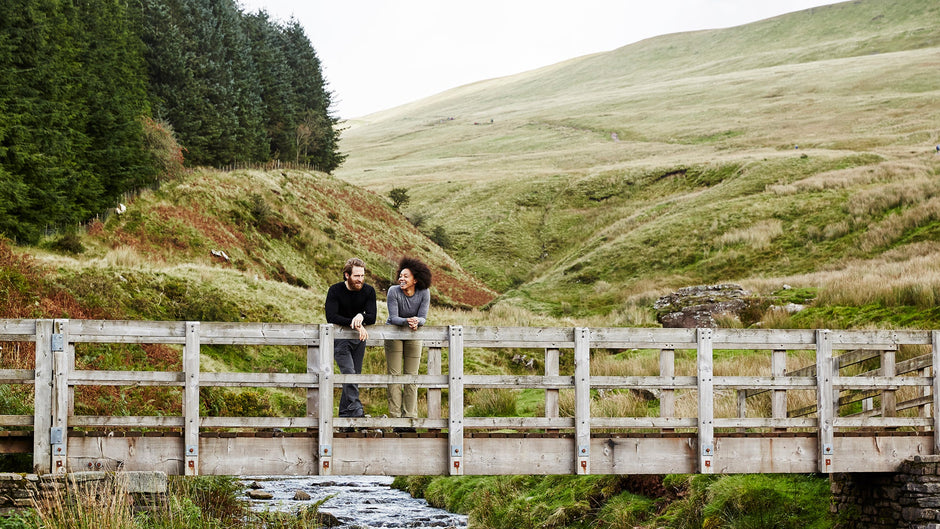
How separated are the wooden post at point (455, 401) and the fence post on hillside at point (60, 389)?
4.46 m

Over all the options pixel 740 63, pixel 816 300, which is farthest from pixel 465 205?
pixel 740 63

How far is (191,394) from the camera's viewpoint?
11078mm

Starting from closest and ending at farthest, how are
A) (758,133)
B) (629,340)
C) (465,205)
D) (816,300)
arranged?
(629,340)
(816,300)
(465,205)
(758,133)

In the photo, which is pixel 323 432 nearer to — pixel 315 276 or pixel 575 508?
pixel 575 508

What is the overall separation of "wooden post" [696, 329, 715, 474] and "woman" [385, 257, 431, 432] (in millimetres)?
3601

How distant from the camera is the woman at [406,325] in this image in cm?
1181

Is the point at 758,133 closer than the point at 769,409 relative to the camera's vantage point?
No

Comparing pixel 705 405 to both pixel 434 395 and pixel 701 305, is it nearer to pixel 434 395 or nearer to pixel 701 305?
pixel 434 395

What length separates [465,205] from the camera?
78.1m

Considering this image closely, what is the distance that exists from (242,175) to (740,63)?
138m

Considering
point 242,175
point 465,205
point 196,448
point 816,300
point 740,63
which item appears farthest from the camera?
point 740,63

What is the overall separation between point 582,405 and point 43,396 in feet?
21.0

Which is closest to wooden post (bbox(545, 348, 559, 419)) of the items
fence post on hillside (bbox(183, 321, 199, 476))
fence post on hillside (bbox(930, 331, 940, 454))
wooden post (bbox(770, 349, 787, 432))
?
wooden post (bbox(770, 349, 787, 432))

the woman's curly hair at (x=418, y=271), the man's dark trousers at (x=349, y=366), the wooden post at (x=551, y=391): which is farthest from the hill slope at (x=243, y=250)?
the wooden post at (x=551, y=391)
